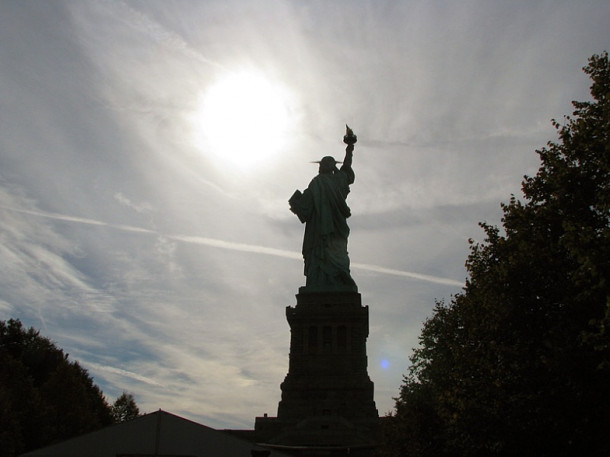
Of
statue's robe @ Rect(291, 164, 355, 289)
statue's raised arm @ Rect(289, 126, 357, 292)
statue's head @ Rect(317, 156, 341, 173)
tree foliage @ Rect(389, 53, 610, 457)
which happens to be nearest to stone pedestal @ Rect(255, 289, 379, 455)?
statue's raised arm @ Rect(289, 126, 357, 292)

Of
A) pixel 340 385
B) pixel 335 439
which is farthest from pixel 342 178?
pixel 335 439

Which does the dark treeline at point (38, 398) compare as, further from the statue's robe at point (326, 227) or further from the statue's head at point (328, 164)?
the statue's head at point (328, 164)

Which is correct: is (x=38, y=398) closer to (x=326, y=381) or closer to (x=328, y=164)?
(x=326, y=381)

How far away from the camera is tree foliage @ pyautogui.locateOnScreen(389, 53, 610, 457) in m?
17.2

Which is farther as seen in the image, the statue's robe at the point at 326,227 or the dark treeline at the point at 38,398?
the statue's robe at the point at 326,227

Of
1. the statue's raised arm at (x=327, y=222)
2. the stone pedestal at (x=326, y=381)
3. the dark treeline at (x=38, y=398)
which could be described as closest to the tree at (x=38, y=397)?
the dark treeline at (x=38, y=398)

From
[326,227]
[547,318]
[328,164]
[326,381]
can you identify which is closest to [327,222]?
[326,227]

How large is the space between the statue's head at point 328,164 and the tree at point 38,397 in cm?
2899

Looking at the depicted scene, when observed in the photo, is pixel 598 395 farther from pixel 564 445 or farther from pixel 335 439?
pixel 335 439

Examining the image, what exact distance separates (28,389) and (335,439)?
21.4m

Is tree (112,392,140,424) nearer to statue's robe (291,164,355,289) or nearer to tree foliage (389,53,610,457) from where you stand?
statue's robe (291,164,355,289)

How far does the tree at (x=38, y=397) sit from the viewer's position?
38.4m

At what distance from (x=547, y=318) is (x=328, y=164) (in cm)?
4237

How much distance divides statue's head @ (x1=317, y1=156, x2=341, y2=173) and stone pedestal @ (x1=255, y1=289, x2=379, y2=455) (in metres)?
13.1
